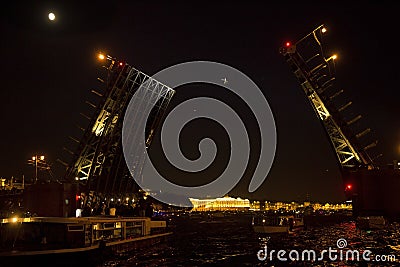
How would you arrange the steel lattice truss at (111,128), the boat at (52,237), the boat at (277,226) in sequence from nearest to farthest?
the boat at (52,237) → the steel lattice truss at (111,128) → the boat at (277,226)

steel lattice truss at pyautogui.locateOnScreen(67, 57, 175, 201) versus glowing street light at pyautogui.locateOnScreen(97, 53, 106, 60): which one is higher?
glowing street light at pyautogui.locateOnScreen(97, 53, 106, 60)

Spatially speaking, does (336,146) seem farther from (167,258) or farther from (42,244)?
(42,244)

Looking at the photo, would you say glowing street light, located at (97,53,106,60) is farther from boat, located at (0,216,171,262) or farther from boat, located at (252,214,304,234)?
boat, located at (252,214,304,234)

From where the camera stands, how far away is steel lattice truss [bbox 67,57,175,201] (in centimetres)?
3169

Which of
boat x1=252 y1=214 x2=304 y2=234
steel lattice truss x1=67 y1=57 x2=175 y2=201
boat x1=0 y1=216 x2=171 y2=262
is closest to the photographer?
boat x1=0 y1=216 x2=171 y2=262

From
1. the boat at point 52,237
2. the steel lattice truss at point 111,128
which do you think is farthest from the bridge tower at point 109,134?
the boat at point 52,237

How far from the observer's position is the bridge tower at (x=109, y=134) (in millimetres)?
31719

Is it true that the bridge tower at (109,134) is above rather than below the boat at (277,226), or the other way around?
above

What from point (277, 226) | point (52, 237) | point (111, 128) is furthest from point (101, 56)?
point (277, 226)

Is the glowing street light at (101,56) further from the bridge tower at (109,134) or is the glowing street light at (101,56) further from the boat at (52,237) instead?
the boat at (52,237)

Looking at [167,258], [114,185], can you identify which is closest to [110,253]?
[167,258]

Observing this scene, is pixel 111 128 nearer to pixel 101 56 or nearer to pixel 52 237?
pixel 101 56

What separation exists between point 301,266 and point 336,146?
1855 centimetres

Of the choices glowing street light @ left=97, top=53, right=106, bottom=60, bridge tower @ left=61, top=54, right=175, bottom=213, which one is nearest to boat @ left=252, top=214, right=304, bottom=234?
bridge tower @ left=61, top=54, right=175, bottom=213
